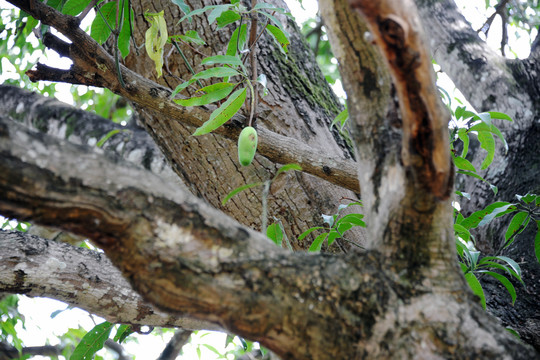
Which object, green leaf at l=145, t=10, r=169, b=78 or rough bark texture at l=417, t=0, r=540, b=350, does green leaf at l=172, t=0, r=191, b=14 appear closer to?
green leaf at l=145, t=10, r=169, b=78

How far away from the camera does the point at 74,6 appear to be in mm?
1360

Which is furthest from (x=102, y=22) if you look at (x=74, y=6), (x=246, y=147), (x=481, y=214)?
(x=481, y=214)

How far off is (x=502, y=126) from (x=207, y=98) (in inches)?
51.9

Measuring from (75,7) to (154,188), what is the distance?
0.88 metres

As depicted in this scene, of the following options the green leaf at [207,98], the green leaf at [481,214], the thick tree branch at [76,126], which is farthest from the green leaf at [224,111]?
the thick tree branch at [76,126]

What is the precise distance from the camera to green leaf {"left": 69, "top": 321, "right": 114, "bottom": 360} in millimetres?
1506

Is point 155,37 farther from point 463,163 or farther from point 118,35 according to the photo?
point 463,163

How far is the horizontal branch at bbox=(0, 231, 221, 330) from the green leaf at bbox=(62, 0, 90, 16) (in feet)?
2.02

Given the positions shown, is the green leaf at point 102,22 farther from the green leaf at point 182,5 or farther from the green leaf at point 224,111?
the green leaf at point 224,111

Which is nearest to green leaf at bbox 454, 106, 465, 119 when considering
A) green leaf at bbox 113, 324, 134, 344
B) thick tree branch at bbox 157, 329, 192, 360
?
green leaf at bbox 113, 324, 134, 344

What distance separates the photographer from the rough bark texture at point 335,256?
0.65 m

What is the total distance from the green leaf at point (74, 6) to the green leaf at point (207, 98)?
18.4 inches

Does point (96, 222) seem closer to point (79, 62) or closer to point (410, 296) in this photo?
point (410, 296)

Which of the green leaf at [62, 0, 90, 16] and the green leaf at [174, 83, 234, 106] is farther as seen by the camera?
the green leaf at [62, 0, 90, 16]
